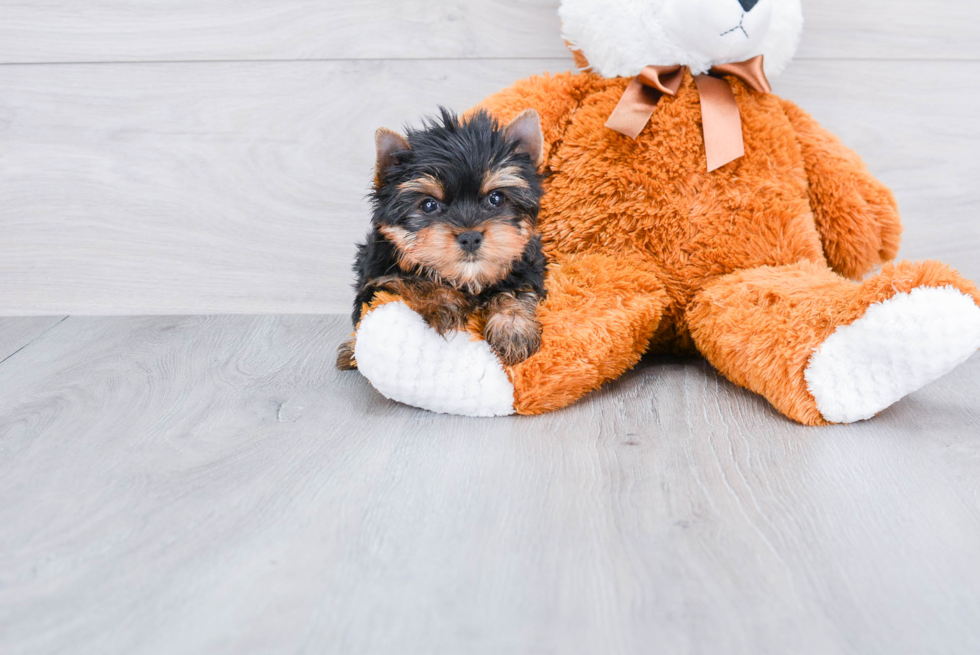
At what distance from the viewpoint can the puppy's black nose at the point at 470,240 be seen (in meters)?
1.20

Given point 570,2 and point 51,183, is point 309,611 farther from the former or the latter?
point 51,183

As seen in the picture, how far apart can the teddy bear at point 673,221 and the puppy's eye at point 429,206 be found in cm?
17

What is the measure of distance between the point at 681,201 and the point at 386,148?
2.11 feet

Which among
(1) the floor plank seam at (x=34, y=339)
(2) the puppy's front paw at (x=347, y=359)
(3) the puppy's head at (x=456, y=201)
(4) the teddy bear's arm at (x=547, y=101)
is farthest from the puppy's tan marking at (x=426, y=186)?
(1) the floor plank seam at (x=34, y=339)

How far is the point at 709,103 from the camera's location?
154 centimetres

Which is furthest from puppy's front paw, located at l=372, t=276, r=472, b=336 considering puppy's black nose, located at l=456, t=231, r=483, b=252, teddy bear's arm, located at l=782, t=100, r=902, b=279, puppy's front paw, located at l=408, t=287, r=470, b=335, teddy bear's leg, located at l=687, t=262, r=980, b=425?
teddy bear's arm, located at l=782, t=100, r=902, b=279

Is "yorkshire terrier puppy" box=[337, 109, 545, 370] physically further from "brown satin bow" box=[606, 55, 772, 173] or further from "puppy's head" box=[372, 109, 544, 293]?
"brown satin bow" box=[606, 55, 772, 173]

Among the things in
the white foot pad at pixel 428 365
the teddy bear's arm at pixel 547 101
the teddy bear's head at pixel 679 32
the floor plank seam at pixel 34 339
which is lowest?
the floor plank seam at pixel 34 339

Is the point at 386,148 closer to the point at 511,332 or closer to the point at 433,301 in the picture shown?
the point at 433,301

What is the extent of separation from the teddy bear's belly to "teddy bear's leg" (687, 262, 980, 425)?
125 mm

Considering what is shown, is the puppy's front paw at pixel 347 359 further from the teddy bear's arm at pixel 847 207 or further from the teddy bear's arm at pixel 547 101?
the teddy bear's arm at pixel 847 207

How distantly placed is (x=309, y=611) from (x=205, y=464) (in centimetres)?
46

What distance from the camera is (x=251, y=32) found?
6.42 ft

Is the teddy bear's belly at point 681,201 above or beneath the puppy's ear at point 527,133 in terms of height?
beneath
